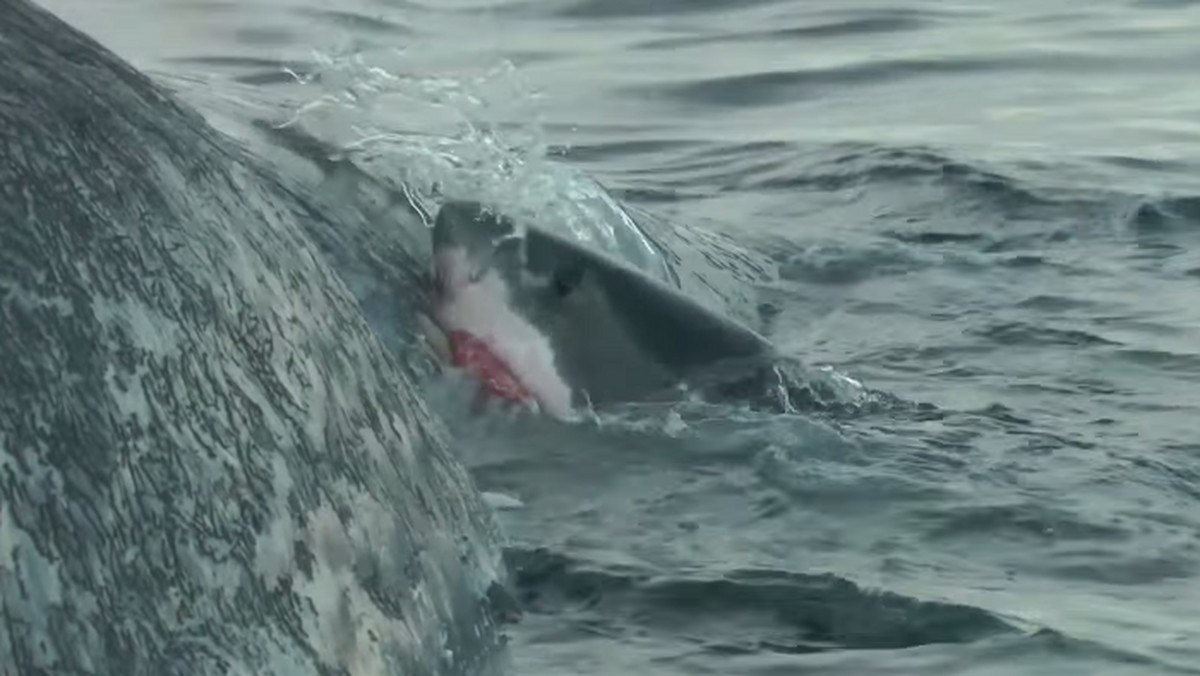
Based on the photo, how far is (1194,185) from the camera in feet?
29.3

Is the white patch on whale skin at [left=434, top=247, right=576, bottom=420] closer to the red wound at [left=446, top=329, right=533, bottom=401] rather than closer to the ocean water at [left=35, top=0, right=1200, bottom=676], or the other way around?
the red wound at [left=446, top=329, right=533, bottom=401]

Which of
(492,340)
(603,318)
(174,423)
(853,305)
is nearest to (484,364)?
(492,340)

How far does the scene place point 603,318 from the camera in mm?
5758

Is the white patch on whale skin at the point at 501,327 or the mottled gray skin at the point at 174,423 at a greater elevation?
the mottled gray skin at the point at 174,423

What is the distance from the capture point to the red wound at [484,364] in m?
5.66

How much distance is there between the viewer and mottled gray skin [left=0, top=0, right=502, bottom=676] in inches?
108

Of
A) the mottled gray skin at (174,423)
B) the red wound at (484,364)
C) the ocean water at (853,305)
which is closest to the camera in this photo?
the mottled gray skin at (174,423)

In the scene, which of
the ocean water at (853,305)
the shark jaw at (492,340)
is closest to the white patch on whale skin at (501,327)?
the shark jaw at (492,340)

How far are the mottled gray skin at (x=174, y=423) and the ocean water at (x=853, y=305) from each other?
3.17ft

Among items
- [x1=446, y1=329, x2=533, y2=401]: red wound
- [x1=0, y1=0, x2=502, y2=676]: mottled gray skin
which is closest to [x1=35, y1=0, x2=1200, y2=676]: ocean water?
[x1=446, y1=329, x2=533, y2=401]: red wound

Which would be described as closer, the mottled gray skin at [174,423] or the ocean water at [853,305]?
the mottled gray skin at [174,423]

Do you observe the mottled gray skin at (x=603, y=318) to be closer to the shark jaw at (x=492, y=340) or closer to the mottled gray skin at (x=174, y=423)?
the shark jaw at (x=492, y=340)

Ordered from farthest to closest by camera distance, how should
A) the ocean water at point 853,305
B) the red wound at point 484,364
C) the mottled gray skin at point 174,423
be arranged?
the red wound at point 484,364
the ocean water at point 853,305
the mottled gray skin at point 174,423

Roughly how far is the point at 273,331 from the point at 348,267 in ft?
7.31
